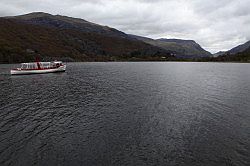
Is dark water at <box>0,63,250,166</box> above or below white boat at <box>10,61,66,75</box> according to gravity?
above

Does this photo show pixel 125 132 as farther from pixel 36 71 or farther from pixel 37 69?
pixel 37 69

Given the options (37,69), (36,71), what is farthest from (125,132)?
(37,69)

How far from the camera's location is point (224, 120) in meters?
40.4

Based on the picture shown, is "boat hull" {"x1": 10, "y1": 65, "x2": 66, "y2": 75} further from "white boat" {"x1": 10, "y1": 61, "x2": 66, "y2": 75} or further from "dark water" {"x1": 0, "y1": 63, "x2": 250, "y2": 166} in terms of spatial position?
"dark water" {"x1": 0, "y1": 63, "x2": 250, "y2": 166}

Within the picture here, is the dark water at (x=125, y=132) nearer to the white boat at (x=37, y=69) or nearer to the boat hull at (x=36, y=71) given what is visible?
the boat hull at (x=36, y=71)

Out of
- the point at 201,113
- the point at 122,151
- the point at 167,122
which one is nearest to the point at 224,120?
the point at 201,113

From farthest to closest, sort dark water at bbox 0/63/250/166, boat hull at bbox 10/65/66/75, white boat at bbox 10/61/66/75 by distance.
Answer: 1. white boat at bbox 10/61/66/75
2. boat hull at bbox 10/65/66/75
3. dark water at bbox 0/63/250/166

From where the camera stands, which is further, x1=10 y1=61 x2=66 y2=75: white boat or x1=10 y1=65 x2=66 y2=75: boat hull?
x1=10 y1=61 x2=66 y2=75: white boat

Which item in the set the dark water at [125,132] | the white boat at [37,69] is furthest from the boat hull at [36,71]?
the dark water at [125,132]

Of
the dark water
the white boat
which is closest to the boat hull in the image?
the white boat

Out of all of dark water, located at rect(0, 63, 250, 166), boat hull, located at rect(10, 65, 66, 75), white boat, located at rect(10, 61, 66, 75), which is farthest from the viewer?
white boat, located at rect(10, 61, 66, 75)

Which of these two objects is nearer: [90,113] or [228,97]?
[90,113]

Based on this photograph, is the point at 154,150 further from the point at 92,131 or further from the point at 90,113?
the point at 90,113

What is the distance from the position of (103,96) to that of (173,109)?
67.2ft
